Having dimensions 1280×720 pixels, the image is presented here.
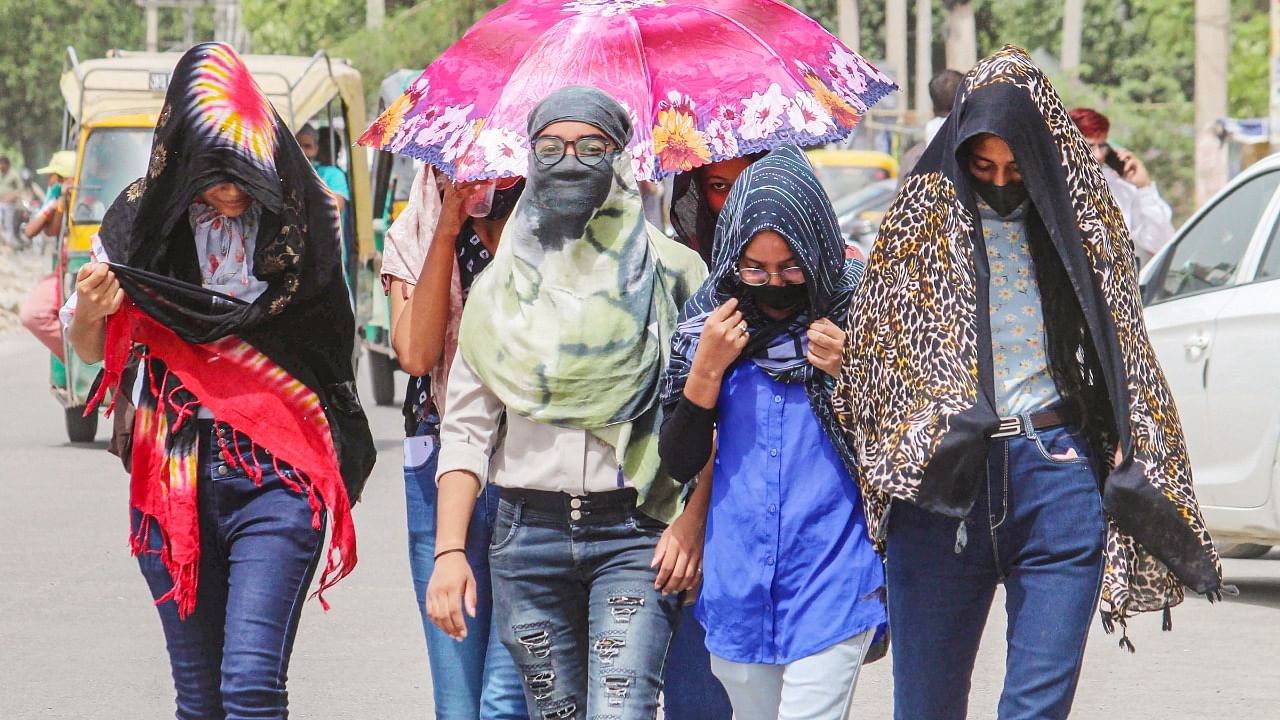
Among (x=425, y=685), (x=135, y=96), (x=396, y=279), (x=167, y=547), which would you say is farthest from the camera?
(x=135, y=96)

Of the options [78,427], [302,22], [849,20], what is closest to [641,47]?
[78,427]

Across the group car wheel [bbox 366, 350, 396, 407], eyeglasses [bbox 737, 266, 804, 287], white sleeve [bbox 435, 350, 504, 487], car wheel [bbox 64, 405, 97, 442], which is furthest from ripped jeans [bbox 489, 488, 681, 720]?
car wheel [bbox 366, 350, 396, 407]

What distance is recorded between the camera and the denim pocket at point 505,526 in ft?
12.9

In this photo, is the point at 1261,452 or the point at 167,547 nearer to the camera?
the point at 167,547

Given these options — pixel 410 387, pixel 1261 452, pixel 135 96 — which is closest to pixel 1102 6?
pixel 135 96

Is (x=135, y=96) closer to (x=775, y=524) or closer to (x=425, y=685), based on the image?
(x=425, y=685)

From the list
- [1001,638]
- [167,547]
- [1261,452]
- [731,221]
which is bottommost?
[1001,638]

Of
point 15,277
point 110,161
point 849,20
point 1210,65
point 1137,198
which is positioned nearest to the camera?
point 1137,198

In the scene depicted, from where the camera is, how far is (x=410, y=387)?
183 inches

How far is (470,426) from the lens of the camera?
13.0 ft

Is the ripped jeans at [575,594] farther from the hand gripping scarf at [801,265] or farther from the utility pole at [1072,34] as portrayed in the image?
the utility pole at [1072,34]

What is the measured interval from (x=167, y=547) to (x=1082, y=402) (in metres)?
1.93

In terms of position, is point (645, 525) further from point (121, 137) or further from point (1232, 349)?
point (121, 137)

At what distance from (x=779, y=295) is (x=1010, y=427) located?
505 mm
